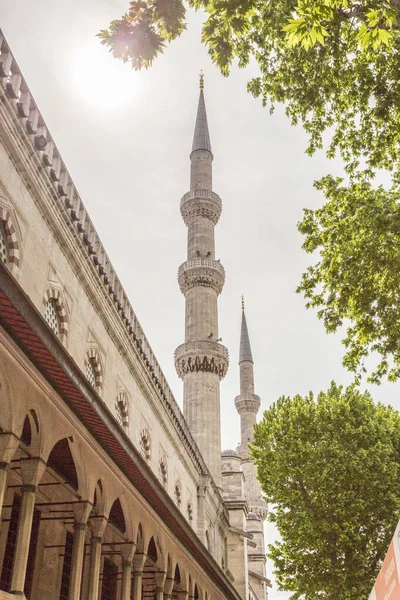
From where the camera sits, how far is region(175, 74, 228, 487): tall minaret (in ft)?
95.0

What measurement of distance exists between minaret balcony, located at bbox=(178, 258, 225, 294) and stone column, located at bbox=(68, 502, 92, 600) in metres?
22.9

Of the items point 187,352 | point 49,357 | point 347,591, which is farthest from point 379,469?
point 49,357

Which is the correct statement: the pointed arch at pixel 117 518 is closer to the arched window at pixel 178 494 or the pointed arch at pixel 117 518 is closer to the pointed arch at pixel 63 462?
the pointed arch at pixel 63 462

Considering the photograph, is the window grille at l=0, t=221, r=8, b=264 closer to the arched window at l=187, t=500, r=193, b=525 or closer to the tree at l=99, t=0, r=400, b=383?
the tree at l=99, t=0, r=400, b=383

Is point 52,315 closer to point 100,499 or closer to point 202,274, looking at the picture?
point 100,499

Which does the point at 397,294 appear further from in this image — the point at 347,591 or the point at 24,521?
the point at 347,591

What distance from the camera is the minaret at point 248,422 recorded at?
1886 inches

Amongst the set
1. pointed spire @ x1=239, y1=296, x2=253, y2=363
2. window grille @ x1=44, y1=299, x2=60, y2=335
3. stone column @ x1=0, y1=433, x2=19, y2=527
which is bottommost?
stone column @ x1=0, y1=433, x2=19, y2=527

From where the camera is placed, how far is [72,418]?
8.19 metres

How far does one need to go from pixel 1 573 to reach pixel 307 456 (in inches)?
494

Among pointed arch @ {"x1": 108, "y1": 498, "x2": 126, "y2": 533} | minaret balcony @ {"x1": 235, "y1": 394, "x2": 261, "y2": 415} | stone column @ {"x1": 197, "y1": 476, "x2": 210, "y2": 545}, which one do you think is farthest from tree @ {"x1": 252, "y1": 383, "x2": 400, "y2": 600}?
minaret balcony @ {"x1": 235, "y1": 394, "x2": 261, "y2": 415}

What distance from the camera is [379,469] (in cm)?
1894

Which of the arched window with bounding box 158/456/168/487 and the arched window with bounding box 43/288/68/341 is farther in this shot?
the arched window with bounding box 158/456/168/487

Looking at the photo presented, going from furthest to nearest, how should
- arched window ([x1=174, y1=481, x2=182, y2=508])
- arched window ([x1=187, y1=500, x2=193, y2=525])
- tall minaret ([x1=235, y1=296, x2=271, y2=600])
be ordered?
1. tall minaret ([x1=235, y1=296, x2=271, y2=600])
2. arched window ([x1=187, y1=500, x2=193, y2=525])
3. arched window ([x1=174, y1=481, x2=182, y2=508])
